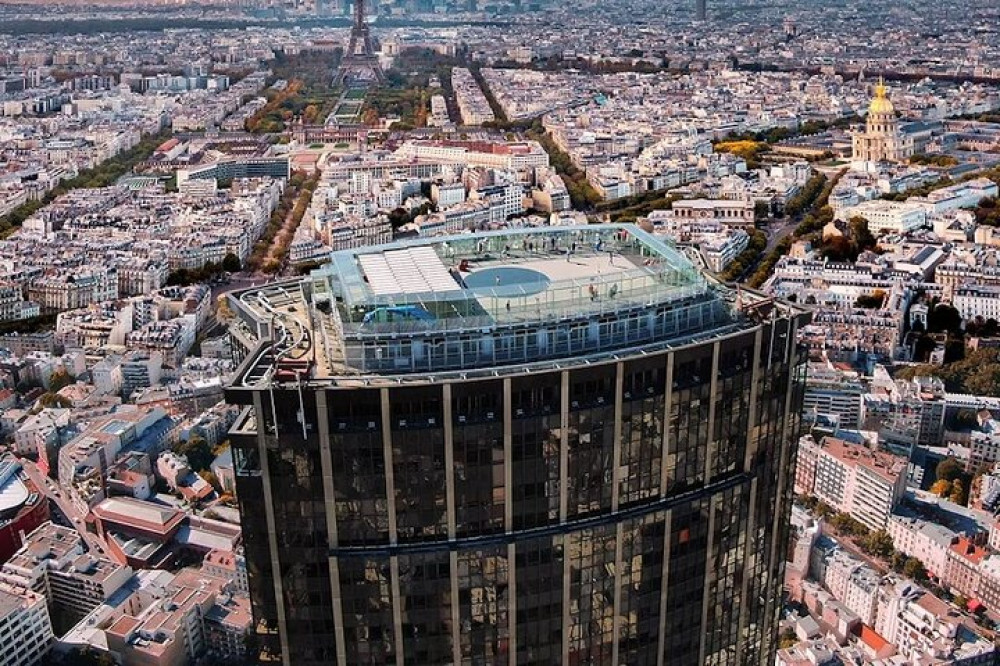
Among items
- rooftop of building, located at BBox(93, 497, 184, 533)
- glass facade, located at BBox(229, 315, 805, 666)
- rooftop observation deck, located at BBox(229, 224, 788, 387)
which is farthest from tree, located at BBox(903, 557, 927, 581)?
rooftop of building, located at BBox(93, 497, 184, 533)

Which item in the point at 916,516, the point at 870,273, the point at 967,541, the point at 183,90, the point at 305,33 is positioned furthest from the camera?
the point at 305,33

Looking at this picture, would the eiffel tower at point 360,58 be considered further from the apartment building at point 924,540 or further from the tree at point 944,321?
the apartment building at point 924,540

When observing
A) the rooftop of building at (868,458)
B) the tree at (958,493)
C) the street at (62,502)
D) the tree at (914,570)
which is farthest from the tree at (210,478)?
the tree at (958,493)

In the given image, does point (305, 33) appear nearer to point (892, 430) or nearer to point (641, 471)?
point (892, 430)

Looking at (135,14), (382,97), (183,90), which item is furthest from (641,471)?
(135,14)

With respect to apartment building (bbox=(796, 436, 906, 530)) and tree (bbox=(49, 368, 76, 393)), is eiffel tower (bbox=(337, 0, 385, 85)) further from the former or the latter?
apartment building (bbox=(796, 436, 906, 530))

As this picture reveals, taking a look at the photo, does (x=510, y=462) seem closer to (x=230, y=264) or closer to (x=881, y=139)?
(x=230, y=264)
